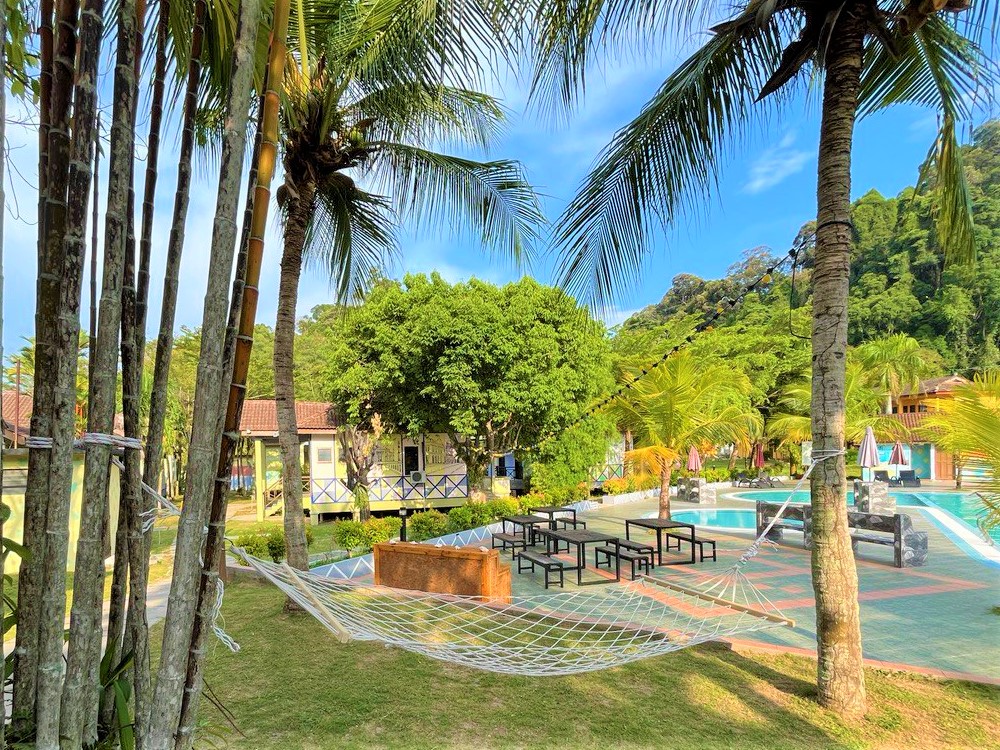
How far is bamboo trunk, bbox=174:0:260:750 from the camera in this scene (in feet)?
4.48

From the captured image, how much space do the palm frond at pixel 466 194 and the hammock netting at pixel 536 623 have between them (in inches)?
139

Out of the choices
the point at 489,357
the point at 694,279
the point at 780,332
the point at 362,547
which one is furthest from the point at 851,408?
the point at 694,279

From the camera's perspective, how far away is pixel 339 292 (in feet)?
23.4

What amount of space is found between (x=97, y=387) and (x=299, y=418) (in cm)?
1485

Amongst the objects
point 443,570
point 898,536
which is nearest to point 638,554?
point 443,570

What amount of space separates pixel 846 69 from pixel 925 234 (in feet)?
122

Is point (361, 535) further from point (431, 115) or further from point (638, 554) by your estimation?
point (431, 115)

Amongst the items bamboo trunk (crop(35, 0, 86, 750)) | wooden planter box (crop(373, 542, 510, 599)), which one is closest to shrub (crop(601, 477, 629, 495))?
wooden planter box (crop(373, 542, 510, 599))

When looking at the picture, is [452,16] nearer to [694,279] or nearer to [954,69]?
[954,69]

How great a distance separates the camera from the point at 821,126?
12.0 ft

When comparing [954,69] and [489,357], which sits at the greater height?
[954,69]

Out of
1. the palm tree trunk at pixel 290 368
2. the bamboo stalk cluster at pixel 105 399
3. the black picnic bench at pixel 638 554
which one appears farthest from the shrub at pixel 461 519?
the bamboo stalk cluster at pixel 105 399

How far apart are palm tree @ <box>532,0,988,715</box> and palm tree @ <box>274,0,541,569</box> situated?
1.06 m

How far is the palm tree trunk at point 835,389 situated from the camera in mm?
3428
